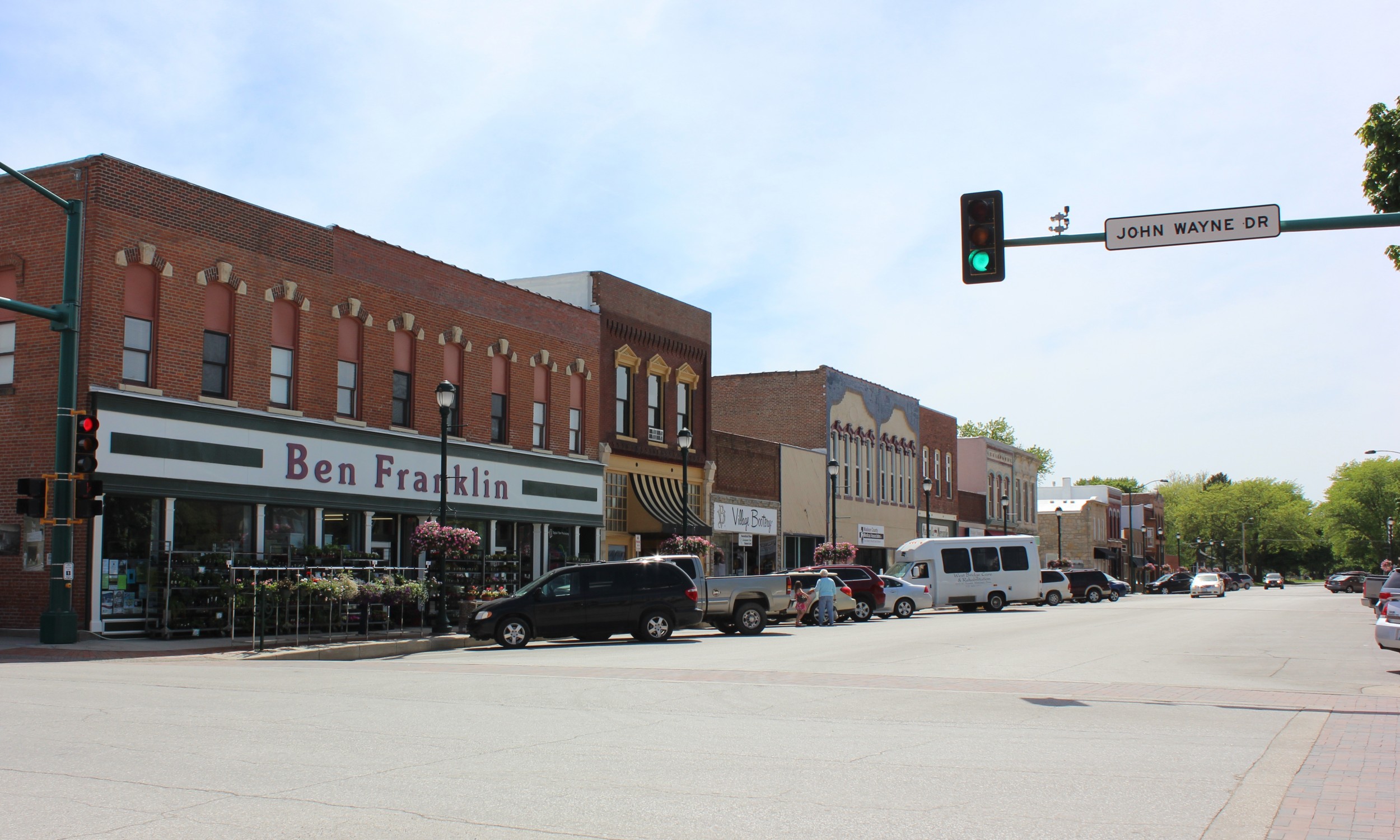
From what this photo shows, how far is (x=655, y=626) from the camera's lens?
2406 cm

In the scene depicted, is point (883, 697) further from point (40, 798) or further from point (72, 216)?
point (72, 216)

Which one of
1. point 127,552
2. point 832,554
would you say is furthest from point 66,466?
point 832,554

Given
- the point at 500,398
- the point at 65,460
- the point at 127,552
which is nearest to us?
the point at 65,460

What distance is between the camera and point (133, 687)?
47.2 feet

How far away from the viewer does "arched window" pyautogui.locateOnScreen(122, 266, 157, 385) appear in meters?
23.5

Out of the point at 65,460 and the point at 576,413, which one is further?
the point at 576,413

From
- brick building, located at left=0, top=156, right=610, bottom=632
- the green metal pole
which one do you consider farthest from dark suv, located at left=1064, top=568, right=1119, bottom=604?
the green metal pole

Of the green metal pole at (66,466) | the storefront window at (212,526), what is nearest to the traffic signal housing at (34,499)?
the green metal pole at (66,466)

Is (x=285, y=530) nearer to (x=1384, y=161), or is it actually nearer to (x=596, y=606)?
(x=596, y=606)

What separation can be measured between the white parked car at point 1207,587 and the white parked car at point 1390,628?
183 ft

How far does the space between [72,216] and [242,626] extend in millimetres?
8503

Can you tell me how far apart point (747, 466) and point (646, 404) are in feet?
23.7

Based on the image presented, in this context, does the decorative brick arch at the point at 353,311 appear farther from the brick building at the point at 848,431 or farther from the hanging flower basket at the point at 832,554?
the brick building at the point at 848,431

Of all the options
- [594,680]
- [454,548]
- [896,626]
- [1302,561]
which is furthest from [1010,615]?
[1302,561]
